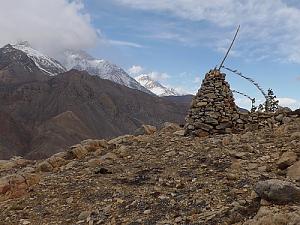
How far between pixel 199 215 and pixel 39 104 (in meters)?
145

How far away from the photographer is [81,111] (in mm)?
147875

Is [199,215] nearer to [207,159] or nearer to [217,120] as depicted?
[207,159]

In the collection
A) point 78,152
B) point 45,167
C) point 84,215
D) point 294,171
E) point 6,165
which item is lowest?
point 6,165

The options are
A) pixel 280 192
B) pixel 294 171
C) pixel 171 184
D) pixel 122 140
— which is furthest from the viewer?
pixel 122 140

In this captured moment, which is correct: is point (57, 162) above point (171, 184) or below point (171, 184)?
below

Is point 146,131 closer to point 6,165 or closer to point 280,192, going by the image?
point 6,165

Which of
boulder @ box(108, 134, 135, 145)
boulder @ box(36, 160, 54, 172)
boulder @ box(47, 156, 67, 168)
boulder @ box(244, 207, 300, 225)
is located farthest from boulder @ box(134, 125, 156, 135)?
boulder @ box(244, 207, 300, 225)

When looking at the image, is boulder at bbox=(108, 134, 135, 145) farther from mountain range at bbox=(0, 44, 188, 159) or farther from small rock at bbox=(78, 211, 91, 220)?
mountain range at bbox=(0, 44, 188, 159)

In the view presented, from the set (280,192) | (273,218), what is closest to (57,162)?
(280,192)

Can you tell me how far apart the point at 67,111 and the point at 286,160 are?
13096 cm

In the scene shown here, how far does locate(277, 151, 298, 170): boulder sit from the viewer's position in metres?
9.04

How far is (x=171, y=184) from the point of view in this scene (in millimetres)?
9258

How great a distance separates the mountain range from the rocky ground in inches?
3633

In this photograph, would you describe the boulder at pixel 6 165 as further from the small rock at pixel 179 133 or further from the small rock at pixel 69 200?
the small rock at pixel 179 133
